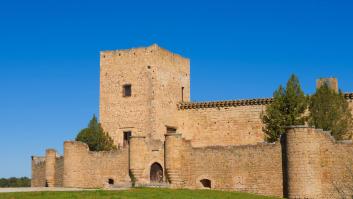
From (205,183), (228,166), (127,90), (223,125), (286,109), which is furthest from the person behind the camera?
(127,90)

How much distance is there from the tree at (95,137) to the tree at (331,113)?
13324 mm

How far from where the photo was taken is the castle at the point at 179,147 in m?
30.4

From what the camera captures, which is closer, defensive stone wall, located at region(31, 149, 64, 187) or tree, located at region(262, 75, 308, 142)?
tree, located at region(262, 75, 308, 142)

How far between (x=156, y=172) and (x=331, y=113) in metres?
10.2

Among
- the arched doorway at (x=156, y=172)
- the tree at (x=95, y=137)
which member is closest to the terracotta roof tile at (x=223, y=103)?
the tree at (x=95, y=137)

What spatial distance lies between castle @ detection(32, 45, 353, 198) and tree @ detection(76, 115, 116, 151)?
78cm

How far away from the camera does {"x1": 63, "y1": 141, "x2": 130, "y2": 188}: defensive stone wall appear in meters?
36.1

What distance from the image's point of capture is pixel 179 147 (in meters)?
33.7

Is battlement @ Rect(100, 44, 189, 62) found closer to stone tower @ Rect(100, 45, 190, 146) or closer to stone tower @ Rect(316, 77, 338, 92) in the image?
stone tower @ Rect(100, 45, 190, 146)

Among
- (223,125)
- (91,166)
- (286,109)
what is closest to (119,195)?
(91,166)

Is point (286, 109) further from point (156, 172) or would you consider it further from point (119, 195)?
point (119, 195)

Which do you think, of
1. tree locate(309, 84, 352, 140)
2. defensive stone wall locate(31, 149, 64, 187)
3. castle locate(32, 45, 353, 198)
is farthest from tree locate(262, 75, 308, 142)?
defensive stone wall locate(31, 149, 64, 187)

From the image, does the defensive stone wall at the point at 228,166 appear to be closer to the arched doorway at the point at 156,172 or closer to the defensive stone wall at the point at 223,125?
the arched doorway at the point at 156,172

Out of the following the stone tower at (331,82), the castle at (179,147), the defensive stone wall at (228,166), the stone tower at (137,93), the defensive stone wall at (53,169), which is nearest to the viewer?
the castle at (179,147)
